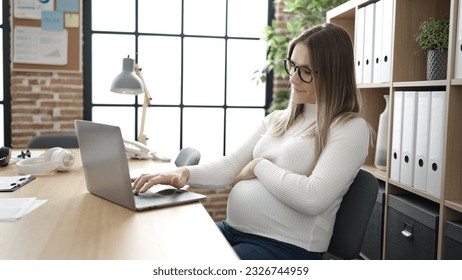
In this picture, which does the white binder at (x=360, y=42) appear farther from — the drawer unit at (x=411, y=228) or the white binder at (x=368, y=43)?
the drawer unit at (x=411, y=228)

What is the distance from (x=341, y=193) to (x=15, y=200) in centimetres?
101

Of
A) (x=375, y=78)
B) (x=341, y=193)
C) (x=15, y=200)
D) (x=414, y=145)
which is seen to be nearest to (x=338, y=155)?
(x=341, y=193)

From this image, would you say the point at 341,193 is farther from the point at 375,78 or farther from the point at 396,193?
the point at 375,78

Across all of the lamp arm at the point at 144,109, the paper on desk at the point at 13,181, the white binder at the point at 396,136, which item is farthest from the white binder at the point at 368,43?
the paper on desk at the point at 13,181

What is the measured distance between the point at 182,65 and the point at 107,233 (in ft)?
9.31

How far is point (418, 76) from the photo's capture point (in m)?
2.38

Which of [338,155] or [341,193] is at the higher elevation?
[338,155]

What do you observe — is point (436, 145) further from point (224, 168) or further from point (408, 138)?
point (224, 168)

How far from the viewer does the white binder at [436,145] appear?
197 centimetres

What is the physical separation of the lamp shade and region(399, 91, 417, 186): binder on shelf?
4.62 ft

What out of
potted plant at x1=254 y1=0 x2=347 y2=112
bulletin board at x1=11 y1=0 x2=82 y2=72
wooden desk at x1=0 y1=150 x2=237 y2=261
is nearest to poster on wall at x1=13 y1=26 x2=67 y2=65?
bulletin board at x1=11 y1=0 x2=82 y2=72

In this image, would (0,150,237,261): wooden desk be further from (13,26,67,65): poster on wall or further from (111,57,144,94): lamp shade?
(13,26,67,65): poster on wall

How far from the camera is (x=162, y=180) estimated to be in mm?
1585

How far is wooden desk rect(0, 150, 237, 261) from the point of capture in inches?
40.7
